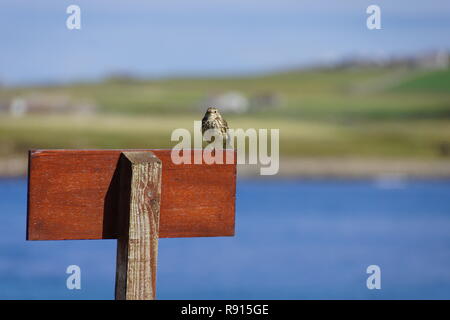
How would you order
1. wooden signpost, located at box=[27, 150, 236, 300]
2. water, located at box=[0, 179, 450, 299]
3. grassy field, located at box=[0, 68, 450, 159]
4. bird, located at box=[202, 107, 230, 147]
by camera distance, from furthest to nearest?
grassy field, located at box=[0, 68, 450, 159], water, located at box=[0, 179, 450, 299], bird, located at box=[202, 107, 230, 147], wooden signpost, located at box=[27, 150, 236, 300]

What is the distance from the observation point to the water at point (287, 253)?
157ft

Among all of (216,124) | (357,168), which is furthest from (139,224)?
(357,168)

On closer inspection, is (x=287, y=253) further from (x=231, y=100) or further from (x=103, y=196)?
(x=103, y=196)

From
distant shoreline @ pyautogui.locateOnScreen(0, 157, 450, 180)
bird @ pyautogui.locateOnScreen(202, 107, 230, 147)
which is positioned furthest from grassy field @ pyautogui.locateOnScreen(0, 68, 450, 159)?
bird @ pyautogui.locateOnScreen(202, 107, 230, 147)

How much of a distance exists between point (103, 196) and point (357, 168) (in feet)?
350

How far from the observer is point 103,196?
3.30 meters

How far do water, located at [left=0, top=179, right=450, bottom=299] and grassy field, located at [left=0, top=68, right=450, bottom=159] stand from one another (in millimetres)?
5618

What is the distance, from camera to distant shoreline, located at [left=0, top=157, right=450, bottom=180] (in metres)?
108

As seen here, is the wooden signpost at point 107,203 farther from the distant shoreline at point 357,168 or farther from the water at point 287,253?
the distant shoreline at point 357,168

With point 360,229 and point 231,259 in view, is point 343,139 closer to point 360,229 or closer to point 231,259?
point 360,229

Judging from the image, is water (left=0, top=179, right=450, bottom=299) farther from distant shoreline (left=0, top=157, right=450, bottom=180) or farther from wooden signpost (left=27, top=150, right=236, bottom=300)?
wooden signpost (left=27, top=150, right=236, bottom=300)

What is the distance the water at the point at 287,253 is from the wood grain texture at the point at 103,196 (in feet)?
114
